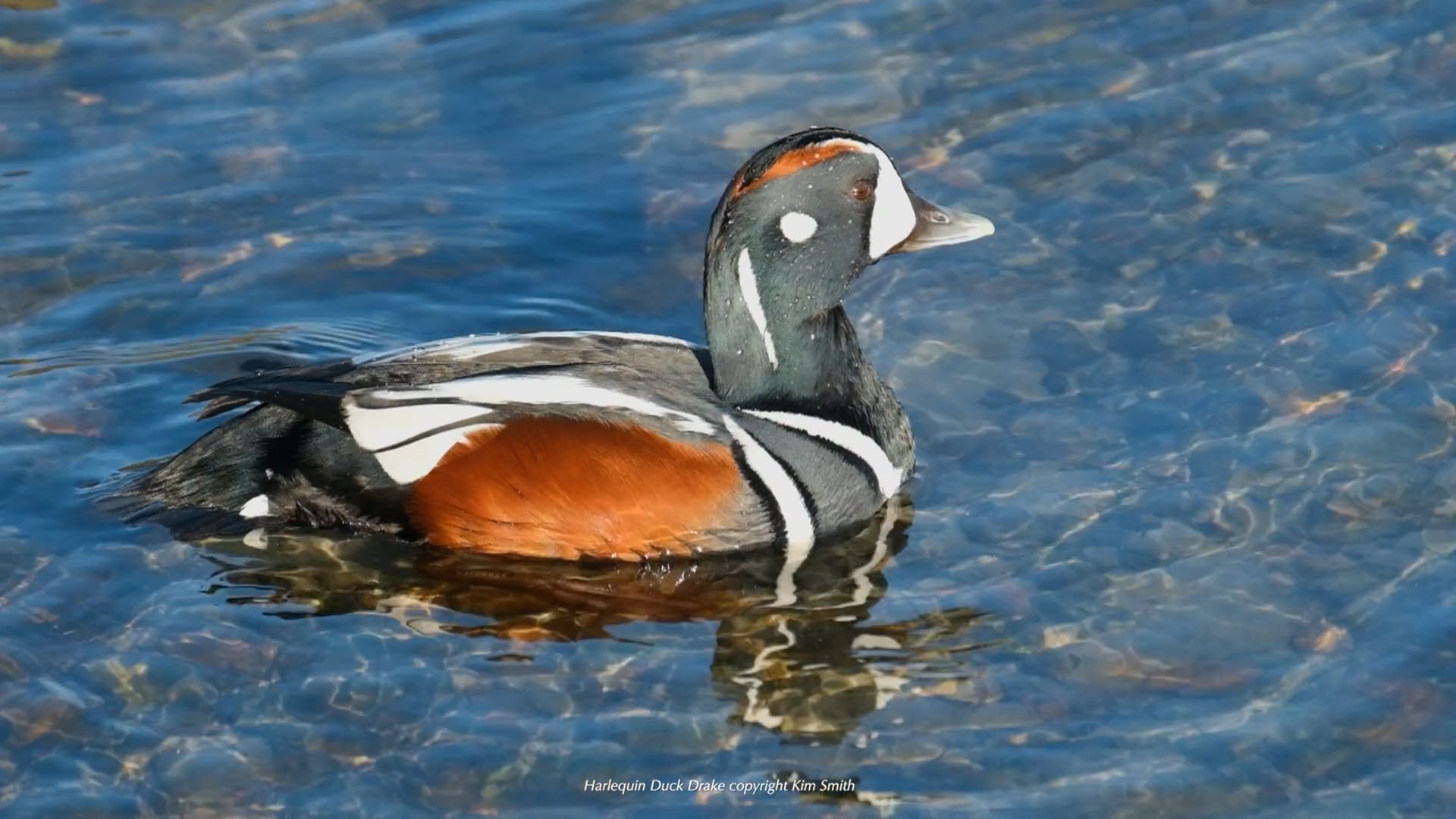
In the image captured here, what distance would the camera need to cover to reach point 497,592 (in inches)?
308

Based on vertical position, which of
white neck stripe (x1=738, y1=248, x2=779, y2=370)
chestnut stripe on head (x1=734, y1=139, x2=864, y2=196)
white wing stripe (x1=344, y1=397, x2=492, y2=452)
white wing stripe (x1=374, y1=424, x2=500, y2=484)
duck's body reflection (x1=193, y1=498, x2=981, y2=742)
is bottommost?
duck's body reflection (x1=193, y1=498, x2=981, y2=742)

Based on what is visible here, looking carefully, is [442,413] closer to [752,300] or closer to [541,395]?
[541,395]

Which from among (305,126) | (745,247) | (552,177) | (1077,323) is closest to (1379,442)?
(1077,323)

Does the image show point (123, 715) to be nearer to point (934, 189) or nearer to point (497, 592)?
point (497, 592)

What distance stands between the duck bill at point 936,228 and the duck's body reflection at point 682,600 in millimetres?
1071

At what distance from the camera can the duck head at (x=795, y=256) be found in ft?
26.6

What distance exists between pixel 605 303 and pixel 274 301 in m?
1.49

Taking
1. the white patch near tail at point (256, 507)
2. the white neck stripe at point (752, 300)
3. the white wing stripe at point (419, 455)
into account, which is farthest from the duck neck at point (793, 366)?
the white patch near tail at point (256, 507)

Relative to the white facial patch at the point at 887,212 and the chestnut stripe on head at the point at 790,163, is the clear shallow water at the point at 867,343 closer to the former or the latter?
the white facial patch at the point at 887,212

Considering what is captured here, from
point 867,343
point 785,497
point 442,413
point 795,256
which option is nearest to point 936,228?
point 795,256

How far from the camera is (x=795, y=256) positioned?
26.9 ft

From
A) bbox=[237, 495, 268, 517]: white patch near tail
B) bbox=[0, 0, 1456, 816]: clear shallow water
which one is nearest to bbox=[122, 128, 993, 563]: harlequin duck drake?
bbox=[237, 495, 268, 517]: white patch near tail

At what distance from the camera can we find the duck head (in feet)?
26.6

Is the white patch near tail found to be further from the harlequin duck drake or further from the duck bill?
the duck bill
